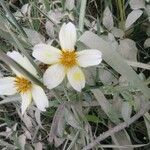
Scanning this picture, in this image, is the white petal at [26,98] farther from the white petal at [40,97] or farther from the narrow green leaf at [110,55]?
the narrow green leaf at [110,55]

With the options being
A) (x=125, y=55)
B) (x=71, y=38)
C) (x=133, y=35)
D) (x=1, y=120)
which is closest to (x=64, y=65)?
(x=71, y=38)

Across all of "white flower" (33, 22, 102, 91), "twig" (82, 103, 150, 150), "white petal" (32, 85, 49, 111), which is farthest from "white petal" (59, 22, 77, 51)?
"twig" (82, 103, 150, 150)

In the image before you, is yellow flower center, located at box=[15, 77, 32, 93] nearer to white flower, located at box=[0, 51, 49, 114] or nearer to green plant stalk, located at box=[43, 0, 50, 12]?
white flower, located at box=[0, 51, 49, 114]

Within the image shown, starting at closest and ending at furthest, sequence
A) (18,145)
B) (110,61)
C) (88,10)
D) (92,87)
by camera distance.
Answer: (110,61), (92,87), (18,145), (88,10)

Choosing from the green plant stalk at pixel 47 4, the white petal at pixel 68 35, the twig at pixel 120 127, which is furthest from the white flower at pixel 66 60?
the green plant stalk at pixel 47 4

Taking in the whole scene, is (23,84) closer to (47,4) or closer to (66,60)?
(66,60)

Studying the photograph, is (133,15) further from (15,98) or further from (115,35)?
(15,98)
